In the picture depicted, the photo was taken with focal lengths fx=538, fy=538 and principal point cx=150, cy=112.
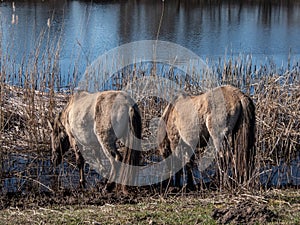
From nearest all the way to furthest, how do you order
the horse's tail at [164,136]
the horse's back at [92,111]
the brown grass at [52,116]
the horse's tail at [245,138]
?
1. the horse's tail at [245,138]
2. the horse's back at [92,111]
3. the horse's tail at [164,136]
4. the brown grass at [52,116]

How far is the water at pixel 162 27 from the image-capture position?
537 inches

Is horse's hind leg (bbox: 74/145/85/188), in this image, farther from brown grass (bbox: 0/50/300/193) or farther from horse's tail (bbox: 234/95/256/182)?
horse's tail (bbox: 234/95/256/182)

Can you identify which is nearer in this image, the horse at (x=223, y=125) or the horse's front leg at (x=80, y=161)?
the horse at (x=223, y=125)

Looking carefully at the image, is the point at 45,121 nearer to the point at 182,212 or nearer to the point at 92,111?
the point at 92,111

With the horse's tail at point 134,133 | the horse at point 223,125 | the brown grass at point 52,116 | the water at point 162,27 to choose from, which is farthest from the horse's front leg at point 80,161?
the water at point 162,27

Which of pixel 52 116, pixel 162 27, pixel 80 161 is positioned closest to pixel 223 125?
pixel 80 161

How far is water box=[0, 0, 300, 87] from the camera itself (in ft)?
44.8

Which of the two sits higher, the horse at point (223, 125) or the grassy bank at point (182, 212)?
the horse at point (223, 125)

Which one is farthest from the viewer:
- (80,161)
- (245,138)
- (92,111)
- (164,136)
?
(80,161)

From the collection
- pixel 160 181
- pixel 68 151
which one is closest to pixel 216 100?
pixel 160 181

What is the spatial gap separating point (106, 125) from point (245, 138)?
1595 mm

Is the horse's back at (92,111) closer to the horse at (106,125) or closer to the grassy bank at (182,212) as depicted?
the horse at (106,125)

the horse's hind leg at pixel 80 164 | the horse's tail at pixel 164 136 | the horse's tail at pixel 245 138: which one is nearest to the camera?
the horse's tail at pixel 245 138

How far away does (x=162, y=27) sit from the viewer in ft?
63.4
